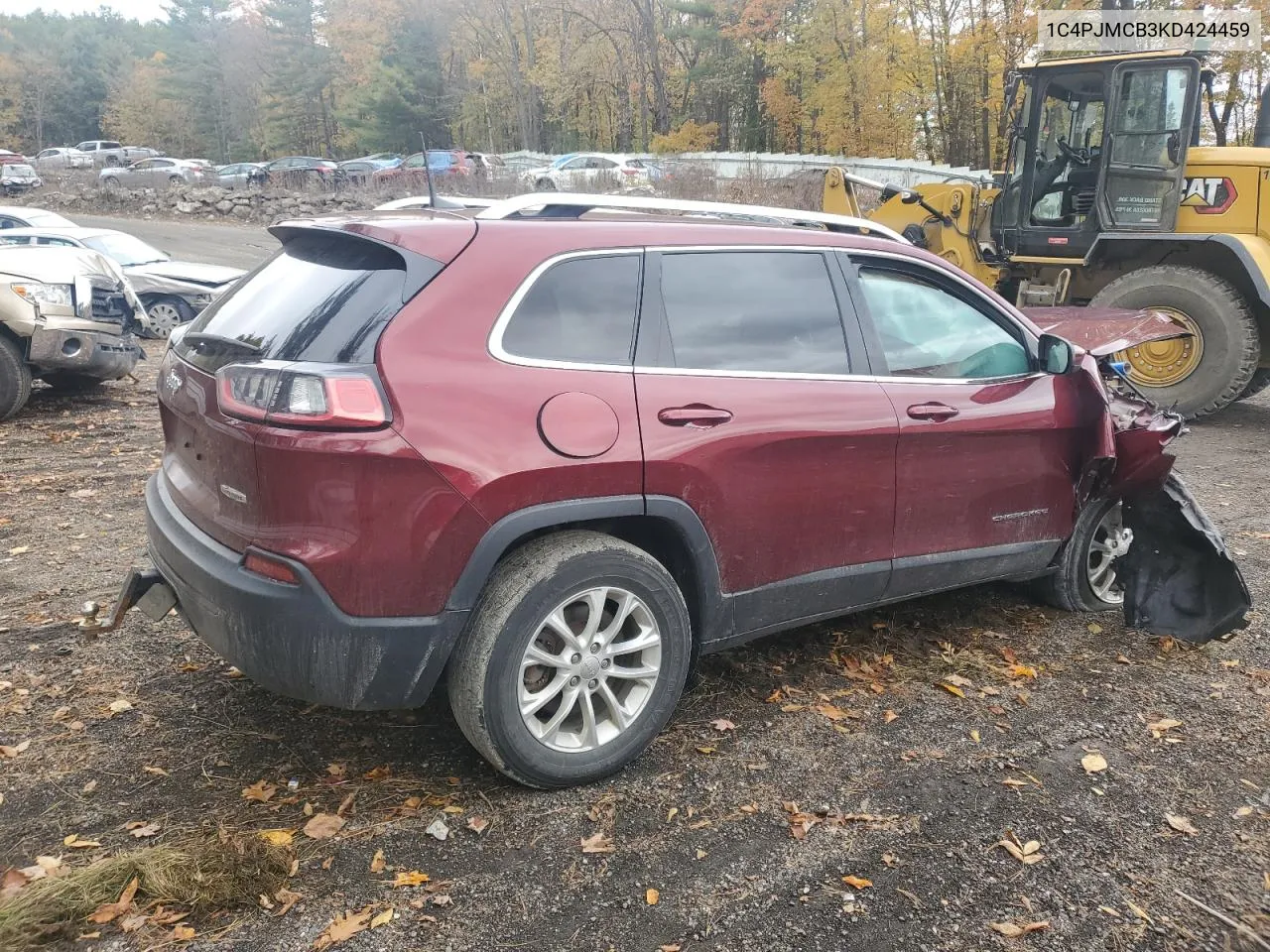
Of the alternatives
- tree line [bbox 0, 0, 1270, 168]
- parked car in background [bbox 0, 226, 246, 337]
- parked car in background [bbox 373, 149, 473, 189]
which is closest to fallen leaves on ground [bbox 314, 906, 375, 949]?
tree line [bbox 0, 0, 1270, 168]

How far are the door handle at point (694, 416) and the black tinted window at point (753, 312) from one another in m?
0.16

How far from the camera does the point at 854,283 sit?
3.74m

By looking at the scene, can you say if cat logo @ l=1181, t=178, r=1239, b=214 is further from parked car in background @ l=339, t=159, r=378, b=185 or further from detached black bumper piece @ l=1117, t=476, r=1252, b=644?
parked car in background @ l=339, t=159, r=378, b=185

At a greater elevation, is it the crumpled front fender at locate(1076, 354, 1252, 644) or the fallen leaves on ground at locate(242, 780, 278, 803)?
the crumpled front fender at locate(1076, 354, 1252, 644)

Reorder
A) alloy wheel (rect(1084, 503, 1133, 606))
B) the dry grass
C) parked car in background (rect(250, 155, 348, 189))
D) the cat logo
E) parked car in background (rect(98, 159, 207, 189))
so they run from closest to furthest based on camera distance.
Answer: the dry grass → alloy wheel (rect(1084, 503, 1133, 606)) → the cat logo → parked car in background (rect(250, 155, 348, 189)) → parked car in background (rect(98, 159, 207, 189))

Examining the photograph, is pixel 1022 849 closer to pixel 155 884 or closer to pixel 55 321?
pixel 155 884

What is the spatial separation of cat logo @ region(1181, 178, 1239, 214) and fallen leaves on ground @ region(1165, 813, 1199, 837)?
25.4 ft

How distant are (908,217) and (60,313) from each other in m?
8.50

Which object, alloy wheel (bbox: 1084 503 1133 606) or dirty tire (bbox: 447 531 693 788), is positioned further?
alloy wheel (bbox: 1084 503 1133 606)

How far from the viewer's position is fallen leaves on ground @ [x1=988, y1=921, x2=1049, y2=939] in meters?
2.53

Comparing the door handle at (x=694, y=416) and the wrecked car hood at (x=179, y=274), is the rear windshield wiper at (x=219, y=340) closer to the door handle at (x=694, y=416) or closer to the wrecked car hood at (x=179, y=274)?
the door handle at (x=694, y=416)

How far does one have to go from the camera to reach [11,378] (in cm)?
814

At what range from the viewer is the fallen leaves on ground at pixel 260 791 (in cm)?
304

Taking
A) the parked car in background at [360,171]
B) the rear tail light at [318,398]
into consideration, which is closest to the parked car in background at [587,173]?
the parked car in background at [360,171]
